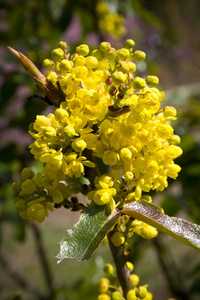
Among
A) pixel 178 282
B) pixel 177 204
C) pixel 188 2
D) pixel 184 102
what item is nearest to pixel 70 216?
pixel 178 282

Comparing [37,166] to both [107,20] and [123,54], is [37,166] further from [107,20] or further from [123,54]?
[107,20]

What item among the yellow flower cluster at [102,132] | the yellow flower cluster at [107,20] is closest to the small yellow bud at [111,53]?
the yellow flower cluster at [102,132]

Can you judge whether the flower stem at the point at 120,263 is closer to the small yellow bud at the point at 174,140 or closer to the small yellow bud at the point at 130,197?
the small yellow bud at the point at 130,197

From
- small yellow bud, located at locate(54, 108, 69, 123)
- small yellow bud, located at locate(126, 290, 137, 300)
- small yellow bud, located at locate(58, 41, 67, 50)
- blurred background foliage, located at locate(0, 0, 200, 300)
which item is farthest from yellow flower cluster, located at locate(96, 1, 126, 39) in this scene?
small yellow bud, located at locate(126, 290, 137, 300)

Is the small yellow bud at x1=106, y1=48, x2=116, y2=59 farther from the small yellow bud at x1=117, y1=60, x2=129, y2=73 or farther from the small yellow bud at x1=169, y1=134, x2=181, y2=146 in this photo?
the small yellow bud at x1=169, y1=134, x2=181, y2=146

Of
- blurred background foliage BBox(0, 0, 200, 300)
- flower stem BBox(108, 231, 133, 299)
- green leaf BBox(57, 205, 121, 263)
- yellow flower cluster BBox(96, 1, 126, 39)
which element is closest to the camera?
green leaf BBox(57, 205, 121, 263)

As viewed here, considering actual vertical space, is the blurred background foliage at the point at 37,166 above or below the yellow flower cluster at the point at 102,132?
below

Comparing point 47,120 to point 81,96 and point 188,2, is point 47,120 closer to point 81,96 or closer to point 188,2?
point 81,96
